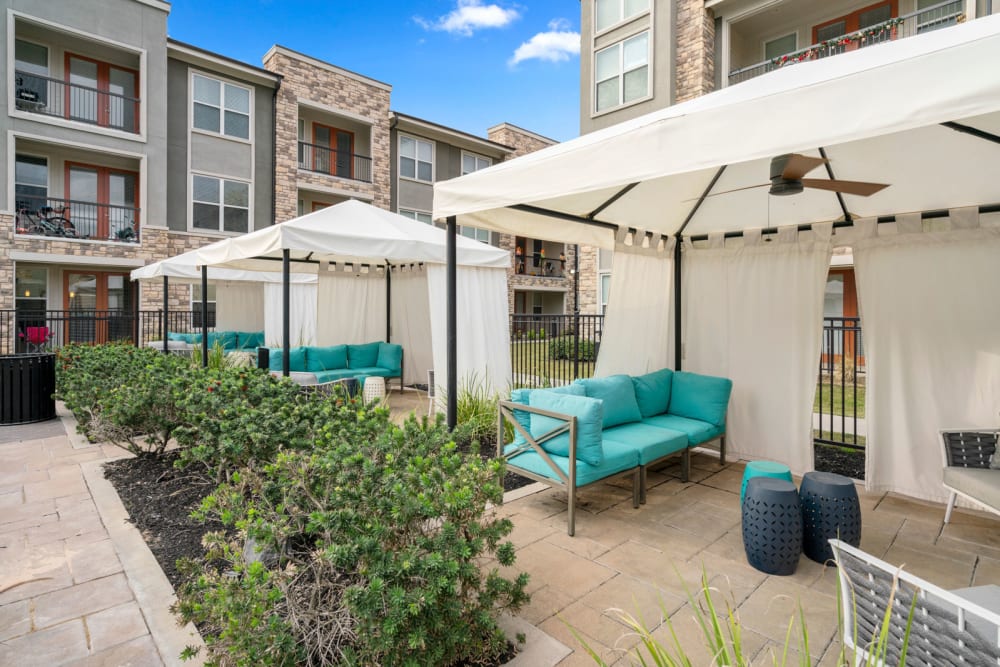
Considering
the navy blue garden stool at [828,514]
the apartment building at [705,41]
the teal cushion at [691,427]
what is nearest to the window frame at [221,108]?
the apartment building at [705,41]

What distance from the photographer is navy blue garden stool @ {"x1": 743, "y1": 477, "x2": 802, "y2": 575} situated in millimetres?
2738

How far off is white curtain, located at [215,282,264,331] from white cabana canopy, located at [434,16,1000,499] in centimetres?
1100

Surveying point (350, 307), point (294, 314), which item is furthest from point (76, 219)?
point (350, 307)

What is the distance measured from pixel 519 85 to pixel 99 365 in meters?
25.7

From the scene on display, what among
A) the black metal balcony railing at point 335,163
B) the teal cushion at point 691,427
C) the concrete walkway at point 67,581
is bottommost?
the concrete walkway at point 67,581

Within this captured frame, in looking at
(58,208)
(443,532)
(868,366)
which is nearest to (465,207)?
(443,532)

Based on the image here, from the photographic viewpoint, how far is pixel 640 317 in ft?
Result: 17.1

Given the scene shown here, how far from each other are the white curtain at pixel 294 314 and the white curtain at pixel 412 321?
83.3 inches

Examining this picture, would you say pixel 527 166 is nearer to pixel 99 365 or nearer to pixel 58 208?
pixel 99 365

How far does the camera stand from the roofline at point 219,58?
13.3m

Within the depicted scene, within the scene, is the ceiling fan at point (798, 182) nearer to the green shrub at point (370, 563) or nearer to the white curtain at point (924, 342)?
the white curtain at point (924, 342)

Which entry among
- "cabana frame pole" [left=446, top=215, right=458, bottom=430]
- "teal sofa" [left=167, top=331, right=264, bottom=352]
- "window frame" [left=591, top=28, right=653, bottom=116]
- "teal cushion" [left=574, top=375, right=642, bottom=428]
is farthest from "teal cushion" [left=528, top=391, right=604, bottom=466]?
"window frame" [left=591, top=28, right=653, bottom=116]

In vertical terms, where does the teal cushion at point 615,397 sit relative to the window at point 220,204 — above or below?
below

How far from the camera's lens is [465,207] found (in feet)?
11.5
